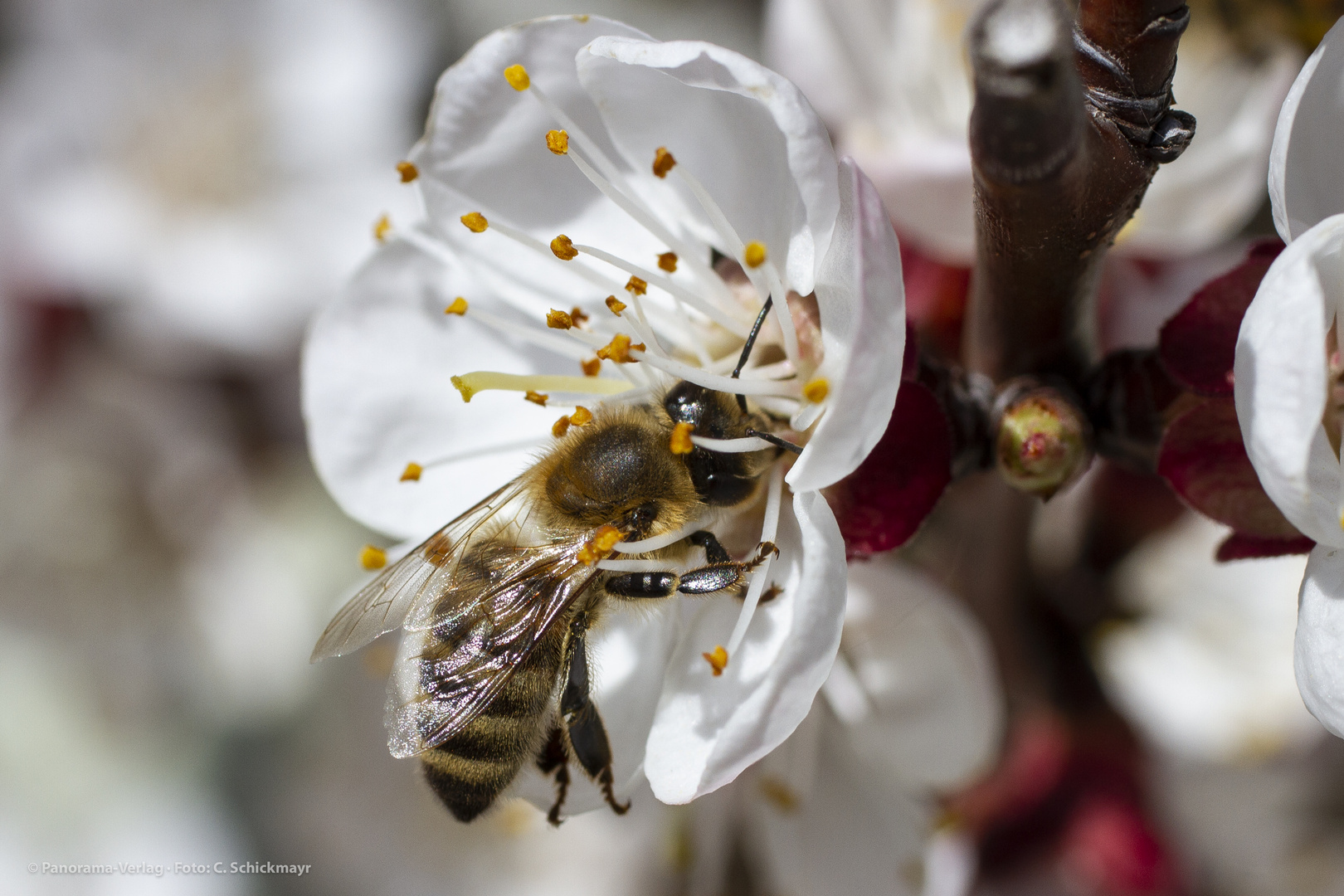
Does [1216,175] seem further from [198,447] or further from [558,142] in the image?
[198,447]

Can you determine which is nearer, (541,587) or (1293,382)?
(1293,382)

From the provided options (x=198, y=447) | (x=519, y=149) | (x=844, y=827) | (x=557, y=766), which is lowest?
(x=198, y=447)

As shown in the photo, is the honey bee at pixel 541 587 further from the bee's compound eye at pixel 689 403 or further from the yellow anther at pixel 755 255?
the yellow anther at pixel 755 255

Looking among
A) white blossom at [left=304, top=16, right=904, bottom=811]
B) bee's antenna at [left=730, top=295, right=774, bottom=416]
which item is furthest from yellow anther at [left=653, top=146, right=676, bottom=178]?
bee's antenna at [left=730, top=295, right=774, bottom=416]

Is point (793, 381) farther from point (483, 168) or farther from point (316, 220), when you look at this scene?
point (316, 220)

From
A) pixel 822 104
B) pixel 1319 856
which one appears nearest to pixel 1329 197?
pixel 822 104

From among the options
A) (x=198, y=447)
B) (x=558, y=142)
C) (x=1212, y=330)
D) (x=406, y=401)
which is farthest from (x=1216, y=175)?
(x=198, y=447)

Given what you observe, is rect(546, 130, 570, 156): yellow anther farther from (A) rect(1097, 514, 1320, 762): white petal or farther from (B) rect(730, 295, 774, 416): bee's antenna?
(A) rect(1097, 514, 1320, 762): white petal
